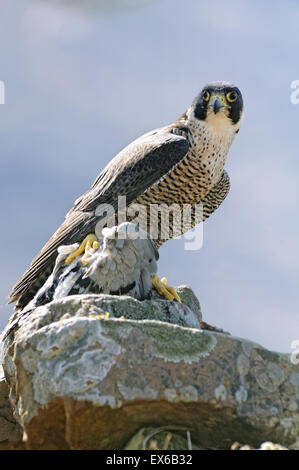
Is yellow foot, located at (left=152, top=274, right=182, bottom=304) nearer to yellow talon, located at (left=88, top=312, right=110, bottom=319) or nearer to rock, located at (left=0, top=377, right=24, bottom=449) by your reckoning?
yellow talon, located at (left=88, top=312, right=110, bottom=319)

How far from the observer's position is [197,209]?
360 inches

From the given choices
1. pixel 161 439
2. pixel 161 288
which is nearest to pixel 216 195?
pixel 161 288

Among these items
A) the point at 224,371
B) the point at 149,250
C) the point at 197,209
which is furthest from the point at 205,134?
the point at 224,371

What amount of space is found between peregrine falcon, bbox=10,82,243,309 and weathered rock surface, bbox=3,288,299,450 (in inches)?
118

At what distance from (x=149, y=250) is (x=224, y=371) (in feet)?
5.35

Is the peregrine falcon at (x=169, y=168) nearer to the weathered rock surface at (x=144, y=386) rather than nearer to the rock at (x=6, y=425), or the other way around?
the rock at (x=6, y=425)

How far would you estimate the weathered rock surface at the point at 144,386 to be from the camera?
167 inches

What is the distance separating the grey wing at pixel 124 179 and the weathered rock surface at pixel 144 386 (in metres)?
3.14

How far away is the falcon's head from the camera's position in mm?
8797

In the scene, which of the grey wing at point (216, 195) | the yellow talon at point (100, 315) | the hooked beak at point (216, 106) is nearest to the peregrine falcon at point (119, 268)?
the yellow talon at point (100, 315)

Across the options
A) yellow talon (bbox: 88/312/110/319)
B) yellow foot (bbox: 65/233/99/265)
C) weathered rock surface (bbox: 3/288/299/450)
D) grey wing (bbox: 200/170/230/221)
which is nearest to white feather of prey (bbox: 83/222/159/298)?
yellow foot (bbox: 65/233/99/265)

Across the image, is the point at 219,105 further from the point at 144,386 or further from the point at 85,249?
the point at 144,386

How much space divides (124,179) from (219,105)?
5.06ft
